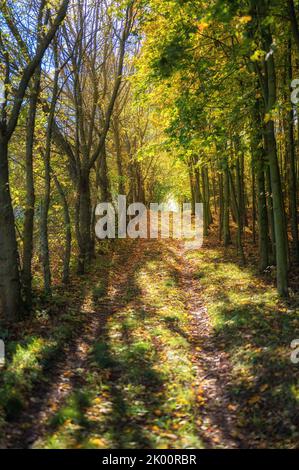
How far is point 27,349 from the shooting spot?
27.9ft

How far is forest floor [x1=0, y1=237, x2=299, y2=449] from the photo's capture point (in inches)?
234

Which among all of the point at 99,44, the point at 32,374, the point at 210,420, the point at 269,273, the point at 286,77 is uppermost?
the point at 99,44

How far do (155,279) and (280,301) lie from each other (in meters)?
6.06

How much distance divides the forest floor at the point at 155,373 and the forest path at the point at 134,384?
2 cm

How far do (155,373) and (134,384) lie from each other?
1.78 ft

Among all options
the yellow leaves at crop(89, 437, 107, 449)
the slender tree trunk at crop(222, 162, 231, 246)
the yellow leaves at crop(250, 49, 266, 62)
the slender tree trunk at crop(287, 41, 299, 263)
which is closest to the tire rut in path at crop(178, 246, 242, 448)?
the yellow leaves at crop(89, 437, 107, 449)

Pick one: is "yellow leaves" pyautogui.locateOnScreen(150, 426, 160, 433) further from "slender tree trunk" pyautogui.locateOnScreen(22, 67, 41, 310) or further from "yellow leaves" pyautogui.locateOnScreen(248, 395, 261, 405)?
"slender tree trunk" pyautogui.locateOnScreen(22, 67, 41, 310)

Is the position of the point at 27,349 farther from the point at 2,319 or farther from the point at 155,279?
the point at 155,279

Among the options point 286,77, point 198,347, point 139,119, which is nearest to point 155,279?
point 198,347

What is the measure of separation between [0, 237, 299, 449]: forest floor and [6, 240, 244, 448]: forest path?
0.07 ft

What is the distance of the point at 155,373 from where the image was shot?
7898 millimetres

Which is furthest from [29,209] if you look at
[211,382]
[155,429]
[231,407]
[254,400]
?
[254,400]

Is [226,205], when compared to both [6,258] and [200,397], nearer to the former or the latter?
[6,258]
